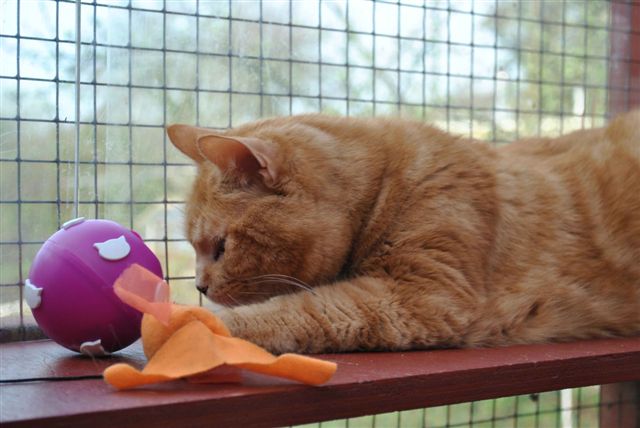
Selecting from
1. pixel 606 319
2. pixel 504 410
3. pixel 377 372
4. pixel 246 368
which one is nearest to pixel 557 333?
pixel 606 319

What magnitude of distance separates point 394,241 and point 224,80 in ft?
2.76

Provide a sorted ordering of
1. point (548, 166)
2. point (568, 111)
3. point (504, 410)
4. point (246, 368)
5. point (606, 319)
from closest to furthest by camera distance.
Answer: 1. point (246, 368)
2. point (606, 319)
3. point (548, 166)
4. point (568, 111)
5. point (504, 410)

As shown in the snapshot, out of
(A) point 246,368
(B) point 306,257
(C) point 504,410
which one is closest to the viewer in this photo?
(A) point 246,368

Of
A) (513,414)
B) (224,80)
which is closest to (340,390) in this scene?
(224,80)

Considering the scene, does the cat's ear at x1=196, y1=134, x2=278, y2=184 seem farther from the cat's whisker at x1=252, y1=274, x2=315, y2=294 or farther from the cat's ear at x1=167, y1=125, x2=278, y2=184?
the cat's whisker at x1=252, y1=274, x2=315, y2=294

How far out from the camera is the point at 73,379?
4.22ft

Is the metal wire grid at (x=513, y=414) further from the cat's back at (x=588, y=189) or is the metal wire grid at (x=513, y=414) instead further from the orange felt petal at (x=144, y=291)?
the orange felt petal at (x=144, y=291)

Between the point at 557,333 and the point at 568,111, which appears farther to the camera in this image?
the point at 568,111

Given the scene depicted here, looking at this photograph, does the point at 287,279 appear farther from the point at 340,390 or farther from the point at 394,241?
the point at 340,390

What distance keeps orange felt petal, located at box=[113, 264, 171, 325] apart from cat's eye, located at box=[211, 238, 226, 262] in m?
0.31

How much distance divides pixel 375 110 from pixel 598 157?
718 millimetres

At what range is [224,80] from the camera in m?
2.25

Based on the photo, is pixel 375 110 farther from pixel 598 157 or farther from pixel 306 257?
pixel 306 257

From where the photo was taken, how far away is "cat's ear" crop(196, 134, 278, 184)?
5.29 feet
